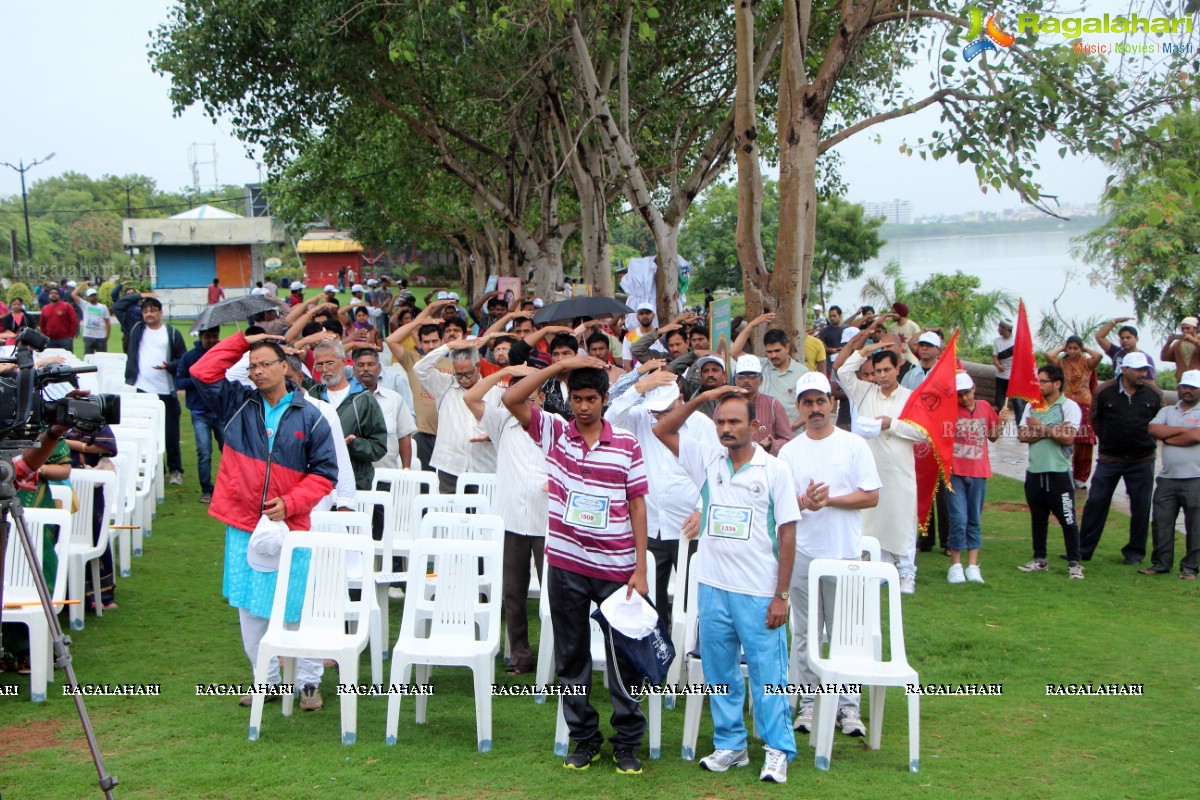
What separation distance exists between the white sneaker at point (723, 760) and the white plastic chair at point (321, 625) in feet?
5.77

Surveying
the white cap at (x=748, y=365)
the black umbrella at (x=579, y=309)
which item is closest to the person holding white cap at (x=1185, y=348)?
the white cap at (x=748, y=365)

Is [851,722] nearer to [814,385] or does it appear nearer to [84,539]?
[814,385]

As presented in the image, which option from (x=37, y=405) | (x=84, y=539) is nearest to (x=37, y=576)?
(x=37, y=405)

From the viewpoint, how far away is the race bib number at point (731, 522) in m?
5.50

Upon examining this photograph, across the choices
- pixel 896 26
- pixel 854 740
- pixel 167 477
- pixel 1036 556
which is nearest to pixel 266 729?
pixel 854 740

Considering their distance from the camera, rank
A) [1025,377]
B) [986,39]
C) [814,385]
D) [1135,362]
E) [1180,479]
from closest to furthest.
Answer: [814,385], [1180,479], [1135,362], [1025,377], [986,39]

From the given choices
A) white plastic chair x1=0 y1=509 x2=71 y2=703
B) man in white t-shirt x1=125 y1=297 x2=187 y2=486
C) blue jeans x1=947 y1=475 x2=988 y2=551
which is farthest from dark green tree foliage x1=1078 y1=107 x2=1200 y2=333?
white plastic chair x1=0 y1=509 x2=71 y2=703

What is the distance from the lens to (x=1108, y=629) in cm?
833

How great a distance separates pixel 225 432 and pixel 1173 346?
11.3 meters

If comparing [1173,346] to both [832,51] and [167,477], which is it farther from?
[167,477]

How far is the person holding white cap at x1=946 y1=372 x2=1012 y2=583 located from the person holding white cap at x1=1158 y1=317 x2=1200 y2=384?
7.89 ft

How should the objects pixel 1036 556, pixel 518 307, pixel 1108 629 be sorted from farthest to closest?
pixel 518 307 → pixel 1036 556 → pixel 1108 629

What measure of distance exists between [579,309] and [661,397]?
6087 millimetres

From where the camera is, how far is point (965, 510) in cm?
966
